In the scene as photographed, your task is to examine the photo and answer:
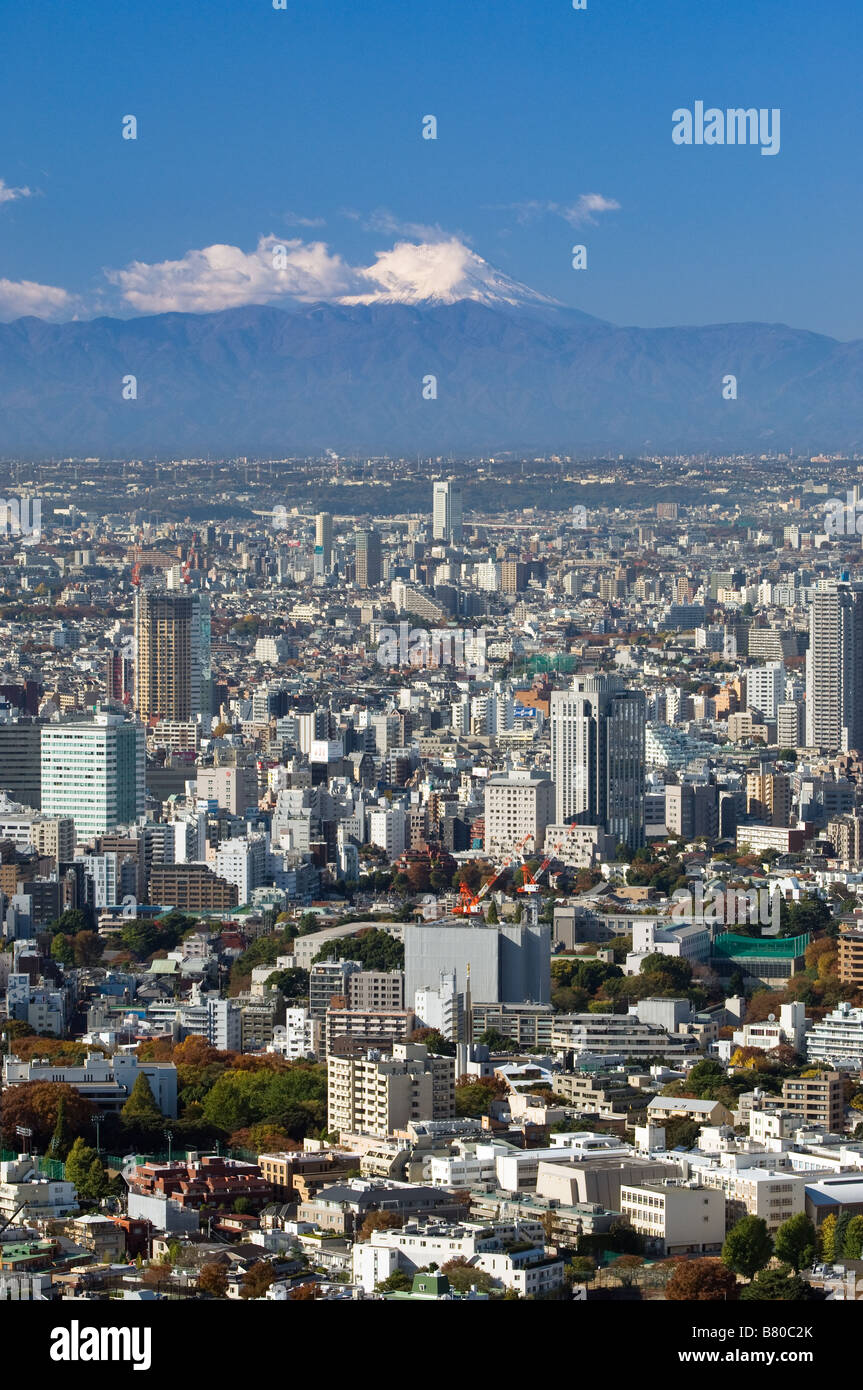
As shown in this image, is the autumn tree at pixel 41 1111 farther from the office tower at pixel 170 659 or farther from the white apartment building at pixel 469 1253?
the office tower at pixel 170 659

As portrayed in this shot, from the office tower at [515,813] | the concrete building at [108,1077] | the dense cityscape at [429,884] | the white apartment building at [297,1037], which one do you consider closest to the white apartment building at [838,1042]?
the dense cityscape at [429,884]

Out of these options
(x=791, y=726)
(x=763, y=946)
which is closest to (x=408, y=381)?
(x=791, y=726)

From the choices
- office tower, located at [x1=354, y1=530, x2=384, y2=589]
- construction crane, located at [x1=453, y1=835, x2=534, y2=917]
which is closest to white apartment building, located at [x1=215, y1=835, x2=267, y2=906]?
construction crane, located at [x1=453, y1=835, x2=534, y2=917]

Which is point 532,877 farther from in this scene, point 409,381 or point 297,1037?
point 409,381

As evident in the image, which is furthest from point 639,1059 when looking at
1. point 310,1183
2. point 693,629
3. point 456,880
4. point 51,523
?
point 51,523

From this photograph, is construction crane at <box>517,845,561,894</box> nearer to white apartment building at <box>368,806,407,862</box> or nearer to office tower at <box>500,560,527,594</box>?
white apartment building at <box>368,806,407,862</box>

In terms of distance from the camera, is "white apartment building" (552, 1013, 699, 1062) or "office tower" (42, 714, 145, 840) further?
"office tower" (42, 714, 145, 840)
